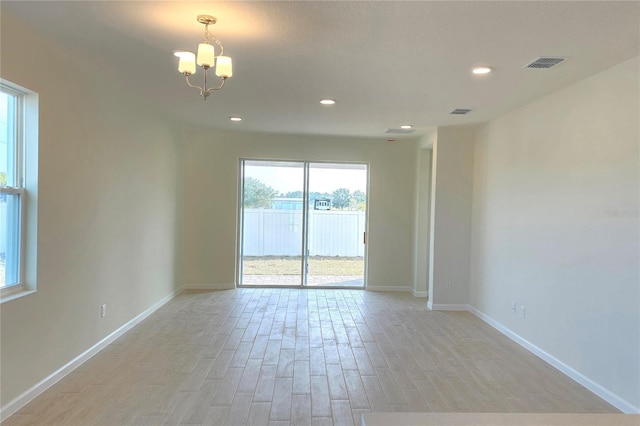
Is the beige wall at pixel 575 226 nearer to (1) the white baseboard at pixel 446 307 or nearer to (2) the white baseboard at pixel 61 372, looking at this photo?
(1) the white baseboard at pixel 446 307

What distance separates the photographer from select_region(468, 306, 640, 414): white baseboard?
263 cm

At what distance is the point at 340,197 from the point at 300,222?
808mm

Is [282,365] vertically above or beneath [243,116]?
beneath

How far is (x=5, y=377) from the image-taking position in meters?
2.34

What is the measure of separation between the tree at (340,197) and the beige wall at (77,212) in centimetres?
295

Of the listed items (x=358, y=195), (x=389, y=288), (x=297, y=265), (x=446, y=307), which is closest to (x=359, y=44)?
(x=446, y=307)

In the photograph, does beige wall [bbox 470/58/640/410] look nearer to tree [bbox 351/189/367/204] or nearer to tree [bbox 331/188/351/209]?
tree [bbox 351/189/367/204]

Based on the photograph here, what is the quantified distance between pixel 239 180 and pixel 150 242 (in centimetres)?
196

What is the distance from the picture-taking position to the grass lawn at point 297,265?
638 centimetres

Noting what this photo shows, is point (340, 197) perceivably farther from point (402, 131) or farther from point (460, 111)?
point (460, 111)

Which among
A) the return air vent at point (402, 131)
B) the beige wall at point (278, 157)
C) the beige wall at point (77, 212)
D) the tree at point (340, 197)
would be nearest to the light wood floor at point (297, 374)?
the beige wall at point (77, 212)

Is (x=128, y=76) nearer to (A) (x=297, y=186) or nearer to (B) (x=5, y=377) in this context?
(B) (x=5, y=377)

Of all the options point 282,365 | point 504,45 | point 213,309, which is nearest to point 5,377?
point 282,365

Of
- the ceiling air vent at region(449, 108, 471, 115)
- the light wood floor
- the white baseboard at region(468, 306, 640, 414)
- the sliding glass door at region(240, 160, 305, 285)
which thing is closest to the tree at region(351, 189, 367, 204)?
the sliding glass door at region(240, 160, 305, 285)
